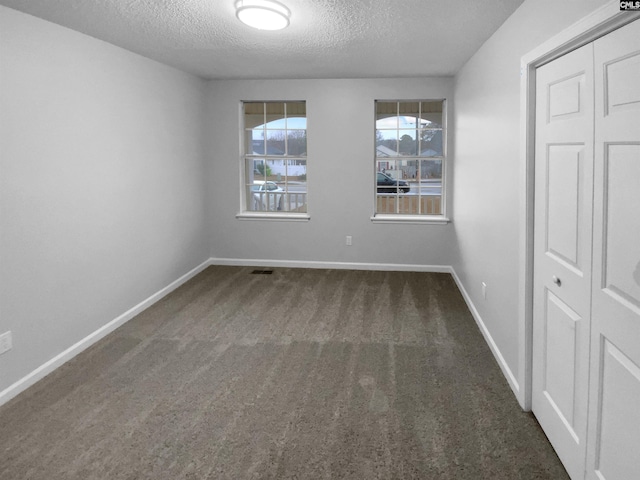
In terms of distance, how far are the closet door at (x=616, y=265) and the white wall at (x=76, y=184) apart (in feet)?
10.0

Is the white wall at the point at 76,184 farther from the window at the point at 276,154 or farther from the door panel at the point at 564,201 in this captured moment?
the door panel at the point at 564,201

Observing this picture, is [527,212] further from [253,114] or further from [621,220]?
[253,114]

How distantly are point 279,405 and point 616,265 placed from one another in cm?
190

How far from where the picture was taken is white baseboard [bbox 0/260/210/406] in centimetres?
303

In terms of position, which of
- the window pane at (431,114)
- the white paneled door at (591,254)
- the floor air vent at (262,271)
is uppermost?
the window pane at (431,114)

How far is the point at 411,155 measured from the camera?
20.5 feet

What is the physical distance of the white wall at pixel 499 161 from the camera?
107 inches

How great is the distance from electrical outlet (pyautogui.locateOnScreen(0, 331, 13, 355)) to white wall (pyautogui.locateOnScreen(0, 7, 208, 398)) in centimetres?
4

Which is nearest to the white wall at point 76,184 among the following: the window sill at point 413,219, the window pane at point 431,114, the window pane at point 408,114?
the window sill at point 413,219

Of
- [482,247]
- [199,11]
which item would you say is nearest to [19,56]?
[199,11]

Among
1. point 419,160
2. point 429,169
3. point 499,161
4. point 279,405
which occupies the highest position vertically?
point 419,160

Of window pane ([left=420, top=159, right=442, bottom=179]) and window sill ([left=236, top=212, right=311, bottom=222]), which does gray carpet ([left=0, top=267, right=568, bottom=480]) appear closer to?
window sill ([left=236, top=212, right=311, bottom=222])

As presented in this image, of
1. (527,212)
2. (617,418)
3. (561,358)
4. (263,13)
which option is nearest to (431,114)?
(263,13)

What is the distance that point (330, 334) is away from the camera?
407 centimetres
